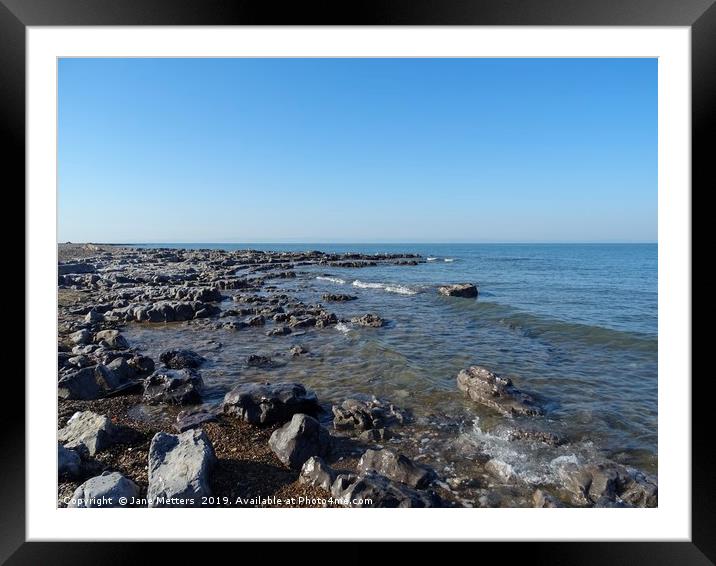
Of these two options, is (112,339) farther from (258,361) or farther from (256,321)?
(256,321)

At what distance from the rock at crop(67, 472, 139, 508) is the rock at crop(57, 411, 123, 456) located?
1194mm

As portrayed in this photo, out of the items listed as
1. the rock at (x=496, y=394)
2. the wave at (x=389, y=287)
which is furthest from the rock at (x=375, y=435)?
the wave at (x=389, y=287)

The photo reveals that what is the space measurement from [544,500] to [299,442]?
336 centimetres

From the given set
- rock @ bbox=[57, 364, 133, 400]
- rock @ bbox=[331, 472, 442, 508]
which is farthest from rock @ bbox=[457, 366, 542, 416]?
rock @ bbox=[57, 364, 133, 400]

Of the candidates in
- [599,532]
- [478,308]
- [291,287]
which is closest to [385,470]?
[599,532]

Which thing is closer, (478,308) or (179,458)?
(179,458)

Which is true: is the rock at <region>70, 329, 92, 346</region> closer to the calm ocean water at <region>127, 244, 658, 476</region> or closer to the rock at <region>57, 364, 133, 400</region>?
the calm ocean water at <region>127, 244, 658, 476</region>

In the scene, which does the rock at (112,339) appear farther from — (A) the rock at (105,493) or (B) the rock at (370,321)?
(B) the rock at (370,321)

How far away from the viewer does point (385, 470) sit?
486cm

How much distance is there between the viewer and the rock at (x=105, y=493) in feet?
12.5
